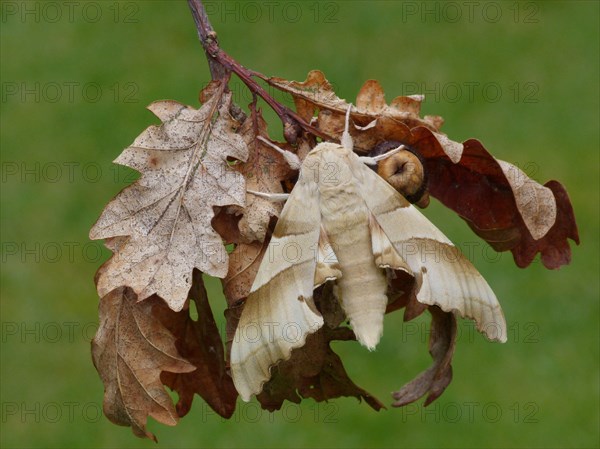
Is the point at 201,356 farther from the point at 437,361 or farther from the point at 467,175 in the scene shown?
the point at 467,175

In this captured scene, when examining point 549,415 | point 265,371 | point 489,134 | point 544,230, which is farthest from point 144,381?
point 489,134

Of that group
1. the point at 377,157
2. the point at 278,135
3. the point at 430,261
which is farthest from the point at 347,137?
A: the point at 278,135

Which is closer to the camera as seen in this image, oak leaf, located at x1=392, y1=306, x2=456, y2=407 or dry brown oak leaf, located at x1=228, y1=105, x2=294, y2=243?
dry brown oak leaf, located at x1=228, y1=105, x2=294, y2=243

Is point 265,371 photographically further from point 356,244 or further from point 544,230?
point 544,230

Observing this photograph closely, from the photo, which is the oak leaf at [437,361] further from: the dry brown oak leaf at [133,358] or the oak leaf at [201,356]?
the dry brown oak leaf at [133,358]

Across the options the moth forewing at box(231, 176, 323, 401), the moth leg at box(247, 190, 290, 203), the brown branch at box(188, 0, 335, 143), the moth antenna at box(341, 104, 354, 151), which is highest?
the brown branch at box(188, 0, 335, 143)

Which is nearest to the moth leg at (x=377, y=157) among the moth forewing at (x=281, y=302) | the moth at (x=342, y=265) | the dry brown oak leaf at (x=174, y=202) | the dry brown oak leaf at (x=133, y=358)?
the moth at (x=342, y=265)

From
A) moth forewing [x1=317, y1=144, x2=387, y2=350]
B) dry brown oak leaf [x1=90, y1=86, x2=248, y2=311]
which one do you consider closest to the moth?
moth forewing [x1=317, y1=144, x2=387, y2=350]

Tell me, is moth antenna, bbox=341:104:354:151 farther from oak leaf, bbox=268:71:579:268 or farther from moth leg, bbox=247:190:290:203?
moth leg, bbox=247:190:290:203
